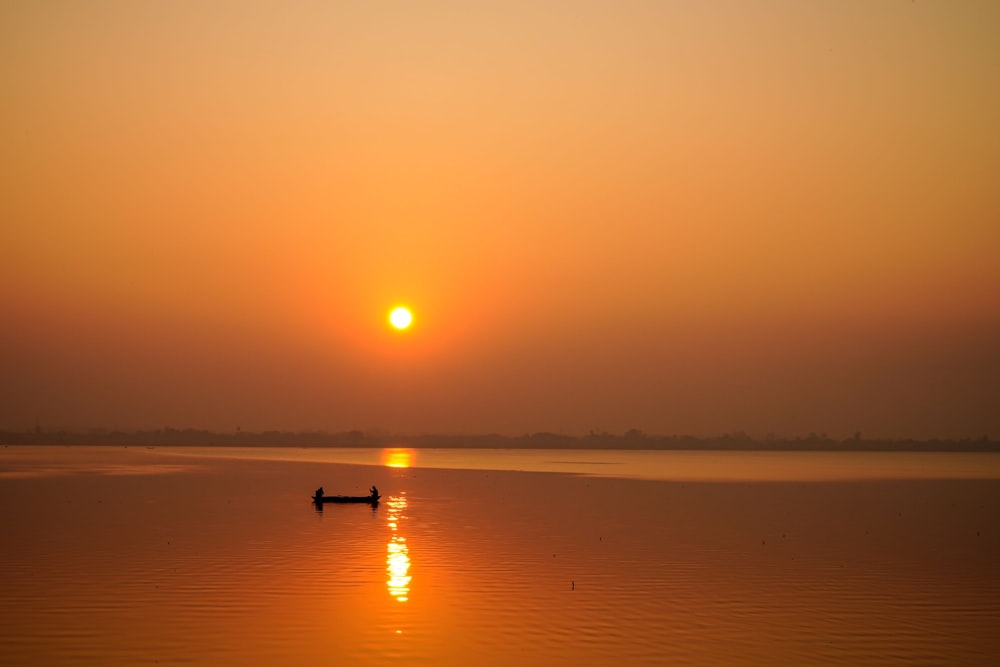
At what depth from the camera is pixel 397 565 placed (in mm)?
48375

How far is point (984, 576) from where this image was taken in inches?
1896

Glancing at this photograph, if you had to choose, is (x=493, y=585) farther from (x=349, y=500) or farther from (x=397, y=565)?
(x=349, y=500)

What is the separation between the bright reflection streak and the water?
226 mm

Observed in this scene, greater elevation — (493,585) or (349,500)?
(349,500)

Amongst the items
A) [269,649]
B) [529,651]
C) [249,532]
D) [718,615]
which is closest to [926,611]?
Result: [718,615]

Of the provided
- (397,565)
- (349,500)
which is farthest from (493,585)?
(349,500)

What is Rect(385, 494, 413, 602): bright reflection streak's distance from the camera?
40781 millimetres

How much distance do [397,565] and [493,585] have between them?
7246 millimetres

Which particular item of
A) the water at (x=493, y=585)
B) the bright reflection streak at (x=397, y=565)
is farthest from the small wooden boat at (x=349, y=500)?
the bright reflection streak at (x=397, y=565)

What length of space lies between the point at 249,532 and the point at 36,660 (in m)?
34.7

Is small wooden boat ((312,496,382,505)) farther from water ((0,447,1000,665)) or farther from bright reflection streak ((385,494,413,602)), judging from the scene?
bright reflection streak ((385,494,413,602))

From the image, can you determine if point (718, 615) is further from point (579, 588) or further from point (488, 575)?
point (488, 575)

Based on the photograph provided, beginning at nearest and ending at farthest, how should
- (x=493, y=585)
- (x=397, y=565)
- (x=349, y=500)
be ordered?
1. (x=493, y=585)
2. (x=397, y=565)
3. (x=349, y=500)

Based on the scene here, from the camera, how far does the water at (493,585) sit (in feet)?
102
